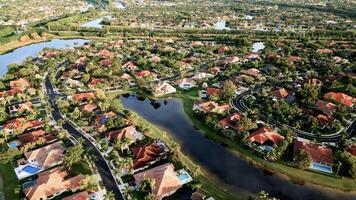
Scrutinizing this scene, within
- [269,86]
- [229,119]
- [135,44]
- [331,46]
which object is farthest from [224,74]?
[331,46]

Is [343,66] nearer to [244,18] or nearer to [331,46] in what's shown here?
[331,46]

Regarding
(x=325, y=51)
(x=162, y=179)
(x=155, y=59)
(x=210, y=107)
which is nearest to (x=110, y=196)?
(x=162, y=179)

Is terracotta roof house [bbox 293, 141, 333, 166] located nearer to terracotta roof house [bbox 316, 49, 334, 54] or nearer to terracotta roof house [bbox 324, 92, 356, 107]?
terracotta roof house [bbox 324, 92, 356, 107]

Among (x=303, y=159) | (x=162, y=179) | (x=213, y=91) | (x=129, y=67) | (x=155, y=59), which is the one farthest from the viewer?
(x=155, y=59)

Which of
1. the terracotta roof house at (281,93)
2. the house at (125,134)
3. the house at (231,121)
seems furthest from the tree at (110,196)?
the terracotta roof house at (281,93)

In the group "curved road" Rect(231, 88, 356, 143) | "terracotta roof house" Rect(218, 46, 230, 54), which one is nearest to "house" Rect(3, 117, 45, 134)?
"curved road" Rect(231, 88, 356, 143)

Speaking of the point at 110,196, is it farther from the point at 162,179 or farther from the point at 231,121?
the point at 231,121
